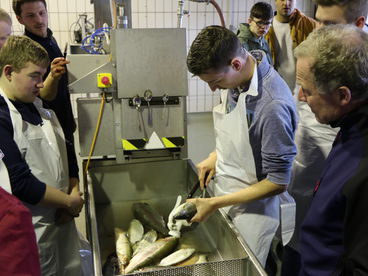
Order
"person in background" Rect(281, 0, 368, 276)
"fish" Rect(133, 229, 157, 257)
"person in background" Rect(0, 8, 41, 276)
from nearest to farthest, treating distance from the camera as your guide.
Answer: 1. "person in background" Rect(0, 8, 41, 276)
2. "fish" Rect(133, 229, 157, 257)
3. "person in background" Rect(281, 0, 368, 276)

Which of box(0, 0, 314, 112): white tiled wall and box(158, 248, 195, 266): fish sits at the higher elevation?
box(0, 0, 314, 112): white tiled wall

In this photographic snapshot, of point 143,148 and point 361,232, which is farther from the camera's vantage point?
point 143,148

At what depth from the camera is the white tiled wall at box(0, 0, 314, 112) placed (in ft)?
15.3

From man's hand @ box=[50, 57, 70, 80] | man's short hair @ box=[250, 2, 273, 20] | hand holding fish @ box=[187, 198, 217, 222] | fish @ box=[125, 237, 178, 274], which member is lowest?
fish @ box=[125, 237, 178, 274]

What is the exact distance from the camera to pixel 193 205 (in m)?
1.30

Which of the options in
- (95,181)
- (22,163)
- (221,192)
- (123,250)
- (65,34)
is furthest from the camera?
(65,34)

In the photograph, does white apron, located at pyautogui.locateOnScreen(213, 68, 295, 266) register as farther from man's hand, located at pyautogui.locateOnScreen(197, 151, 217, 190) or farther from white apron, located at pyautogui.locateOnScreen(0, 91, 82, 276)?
white apron, located at pyautogui.locateOnScreen(0, 91, 82, 276)

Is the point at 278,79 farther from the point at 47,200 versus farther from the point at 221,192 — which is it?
the point at 47,200

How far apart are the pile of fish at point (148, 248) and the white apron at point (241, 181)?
8.4 inches

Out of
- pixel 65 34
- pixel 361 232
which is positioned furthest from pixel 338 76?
pixel 65 34

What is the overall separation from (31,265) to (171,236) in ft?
2.63

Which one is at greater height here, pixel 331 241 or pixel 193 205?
pixel 331 241

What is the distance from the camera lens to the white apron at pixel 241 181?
1.33 metres

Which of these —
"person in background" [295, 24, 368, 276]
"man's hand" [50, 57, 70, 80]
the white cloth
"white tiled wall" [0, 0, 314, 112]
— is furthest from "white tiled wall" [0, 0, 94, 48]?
"person in background" [295, 24, 368, 276]
